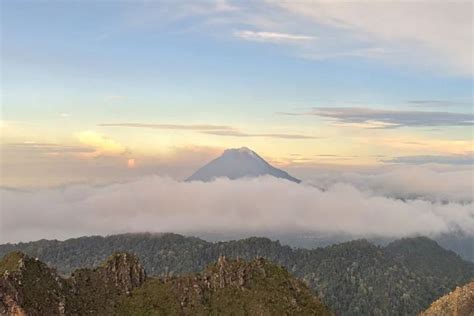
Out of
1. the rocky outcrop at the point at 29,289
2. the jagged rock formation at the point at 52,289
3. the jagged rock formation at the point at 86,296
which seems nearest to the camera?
the rocky outcrop at the point at 29,289

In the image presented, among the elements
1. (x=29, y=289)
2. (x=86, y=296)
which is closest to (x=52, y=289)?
(x=29, y=289)

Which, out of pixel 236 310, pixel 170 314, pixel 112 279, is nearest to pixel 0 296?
pixel 112 279

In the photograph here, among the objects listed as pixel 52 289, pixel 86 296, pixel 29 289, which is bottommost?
pixel 86 296

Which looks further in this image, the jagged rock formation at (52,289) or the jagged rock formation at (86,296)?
the jagged rock formation at (86,296)

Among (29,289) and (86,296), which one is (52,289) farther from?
(86,296)

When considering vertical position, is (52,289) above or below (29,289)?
below

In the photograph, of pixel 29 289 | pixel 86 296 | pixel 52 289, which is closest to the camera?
pixel 29 289

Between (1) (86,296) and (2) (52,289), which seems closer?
(2) (52,289)

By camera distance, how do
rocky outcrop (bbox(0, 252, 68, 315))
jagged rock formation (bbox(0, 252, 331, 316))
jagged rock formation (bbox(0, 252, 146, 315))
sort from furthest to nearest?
1. jagged rock formation (bbox(0, 252, 331, 316))
2. jagged rock formation (bbox(0, 252, 146, 315))
3. rocky outcrop (bbox(0, 252, 68, 315))
